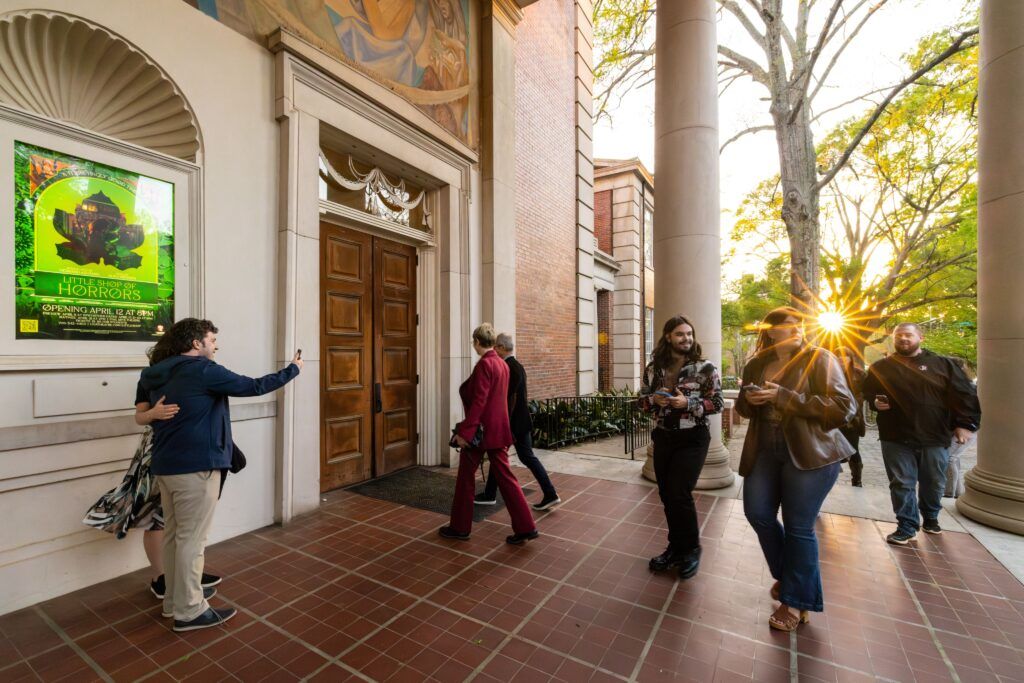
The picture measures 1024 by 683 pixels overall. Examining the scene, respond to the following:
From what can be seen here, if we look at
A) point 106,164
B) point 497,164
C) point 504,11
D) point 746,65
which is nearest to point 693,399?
point 106,164

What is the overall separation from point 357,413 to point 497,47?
6.38m

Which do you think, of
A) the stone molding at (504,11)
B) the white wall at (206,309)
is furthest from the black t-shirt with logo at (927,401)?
the stone molding at (504,11)

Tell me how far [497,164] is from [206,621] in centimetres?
692

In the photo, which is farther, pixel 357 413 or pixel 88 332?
pixel 357 413

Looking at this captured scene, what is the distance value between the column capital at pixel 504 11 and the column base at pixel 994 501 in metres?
8.94

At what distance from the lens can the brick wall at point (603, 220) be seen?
17.2 metres

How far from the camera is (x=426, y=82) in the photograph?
257 inches

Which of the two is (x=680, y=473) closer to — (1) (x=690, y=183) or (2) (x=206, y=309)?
(1) (x=690, y=183)

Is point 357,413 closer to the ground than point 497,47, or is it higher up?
closer to the ground

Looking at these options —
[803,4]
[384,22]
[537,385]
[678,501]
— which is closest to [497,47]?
[384,22]

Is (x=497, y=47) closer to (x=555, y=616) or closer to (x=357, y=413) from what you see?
(x=357, y=413)

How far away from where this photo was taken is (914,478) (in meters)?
4.16

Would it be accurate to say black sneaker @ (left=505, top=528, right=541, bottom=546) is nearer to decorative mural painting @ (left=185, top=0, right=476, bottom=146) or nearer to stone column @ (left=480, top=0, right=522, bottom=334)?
stone column @ (left=480, top=0, right=522, bottom=334)

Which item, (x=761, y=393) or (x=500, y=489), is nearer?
(x=761, y=393)
